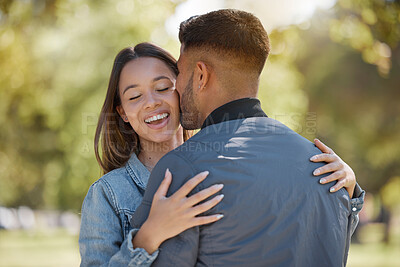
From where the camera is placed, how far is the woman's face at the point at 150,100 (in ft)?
9.70

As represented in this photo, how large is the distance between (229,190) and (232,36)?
77 cm

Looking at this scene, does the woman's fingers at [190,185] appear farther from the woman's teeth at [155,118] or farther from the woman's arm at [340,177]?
the woman's teeth at [155,118]

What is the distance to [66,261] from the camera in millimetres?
13891

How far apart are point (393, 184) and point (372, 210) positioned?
1750 cm

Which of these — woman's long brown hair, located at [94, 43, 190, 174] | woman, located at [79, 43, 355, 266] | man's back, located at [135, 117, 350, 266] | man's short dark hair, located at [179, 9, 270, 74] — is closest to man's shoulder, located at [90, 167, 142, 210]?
woman, located at [79, 43, 355, 266]

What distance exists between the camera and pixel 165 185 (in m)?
1.93

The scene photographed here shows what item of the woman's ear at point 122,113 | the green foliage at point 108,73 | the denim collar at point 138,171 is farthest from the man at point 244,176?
the green foliage at point 108,73

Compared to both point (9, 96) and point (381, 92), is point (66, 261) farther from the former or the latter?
point (381, 92)

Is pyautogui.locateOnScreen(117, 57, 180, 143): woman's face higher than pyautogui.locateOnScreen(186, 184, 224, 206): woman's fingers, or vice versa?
pyautogui.locateOnScreen(117, 57, 180, 143): woman's face

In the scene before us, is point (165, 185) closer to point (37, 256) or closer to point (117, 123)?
point (117, 123)

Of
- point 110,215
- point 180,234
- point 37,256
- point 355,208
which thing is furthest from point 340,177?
point 37,256

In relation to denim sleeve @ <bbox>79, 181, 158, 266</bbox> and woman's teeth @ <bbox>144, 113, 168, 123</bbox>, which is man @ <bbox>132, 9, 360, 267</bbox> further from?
woman's teeth @ <bbox>144, 113, 168, 123</bbox>

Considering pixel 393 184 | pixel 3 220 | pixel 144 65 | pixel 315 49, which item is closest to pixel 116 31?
pixel 144 65

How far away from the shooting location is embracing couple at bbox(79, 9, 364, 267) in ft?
6.15
